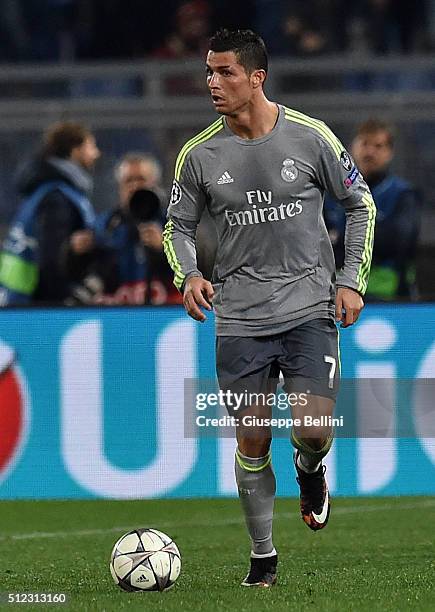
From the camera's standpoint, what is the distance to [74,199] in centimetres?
951

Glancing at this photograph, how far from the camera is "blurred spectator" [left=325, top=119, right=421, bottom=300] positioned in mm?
9359

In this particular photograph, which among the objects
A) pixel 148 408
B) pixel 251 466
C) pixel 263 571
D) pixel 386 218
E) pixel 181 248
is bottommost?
pixel 148 408

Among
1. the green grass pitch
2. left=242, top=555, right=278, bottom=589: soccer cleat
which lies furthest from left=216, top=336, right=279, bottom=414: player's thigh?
the green grass pitch

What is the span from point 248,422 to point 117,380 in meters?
2.70

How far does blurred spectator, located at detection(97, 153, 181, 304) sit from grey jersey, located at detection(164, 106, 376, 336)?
341 cm

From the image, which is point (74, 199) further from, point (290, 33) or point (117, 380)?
point (290, 33)

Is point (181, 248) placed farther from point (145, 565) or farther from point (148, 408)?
point (148, 408)

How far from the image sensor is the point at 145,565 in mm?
5523

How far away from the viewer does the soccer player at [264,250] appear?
5.52m

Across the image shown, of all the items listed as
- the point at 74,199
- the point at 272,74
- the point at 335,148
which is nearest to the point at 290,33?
the point at 272,74

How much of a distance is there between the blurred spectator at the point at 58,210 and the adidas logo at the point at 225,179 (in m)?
3.96

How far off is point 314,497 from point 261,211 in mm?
1174

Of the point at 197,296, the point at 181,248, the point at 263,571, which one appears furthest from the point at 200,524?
the point at 197,296

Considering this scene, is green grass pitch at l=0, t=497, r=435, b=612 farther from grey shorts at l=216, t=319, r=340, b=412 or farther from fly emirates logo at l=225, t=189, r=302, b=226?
fly emirates logo at l=225, t=189, r=302, b=226
